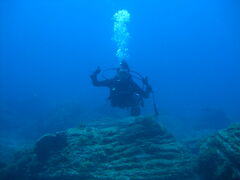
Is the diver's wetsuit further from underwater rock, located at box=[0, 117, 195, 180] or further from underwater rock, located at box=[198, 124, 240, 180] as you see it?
underwater rock, located at box=[198, 124, 240, 180]

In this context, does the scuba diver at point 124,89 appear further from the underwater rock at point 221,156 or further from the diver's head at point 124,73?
the underwater rock at point 221,156

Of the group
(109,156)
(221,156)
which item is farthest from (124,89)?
(221,156)

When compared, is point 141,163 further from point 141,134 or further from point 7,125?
point 7,125

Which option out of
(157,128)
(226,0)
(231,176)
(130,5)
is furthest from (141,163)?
(130,5)

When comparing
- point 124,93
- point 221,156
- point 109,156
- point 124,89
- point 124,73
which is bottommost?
point 221,156

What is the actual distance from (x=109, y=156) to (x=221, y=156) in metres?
3.08

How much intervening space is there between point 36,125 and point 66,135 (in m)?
16.8

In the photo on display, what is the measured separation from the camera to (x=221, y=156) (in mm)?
6188

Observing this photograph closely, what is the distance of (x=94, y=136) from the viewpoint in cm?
854

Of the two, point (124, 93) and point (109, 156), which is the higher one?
point (124, 93)

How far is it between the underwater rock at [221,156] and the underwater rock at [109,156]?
0.86 metres

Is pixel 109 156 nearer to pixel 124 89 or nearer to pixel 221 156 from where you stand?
pixel 124 89

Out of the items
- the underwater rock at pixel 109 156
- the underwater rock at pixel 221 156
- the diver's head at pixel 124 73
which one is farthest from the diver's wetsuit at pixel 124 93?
the underwater rock at pixel 221 156

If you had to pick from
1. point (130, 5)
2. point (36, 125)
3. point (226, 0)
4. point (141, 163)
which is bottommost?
point (141, 163)
